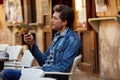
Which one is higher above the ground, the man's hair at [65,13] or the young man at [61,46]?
the man's hair at [65,13]

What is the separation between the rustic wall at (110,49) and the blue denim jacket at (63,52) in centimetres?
409

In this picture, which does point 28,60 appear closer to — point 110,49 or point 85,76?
point 110,49

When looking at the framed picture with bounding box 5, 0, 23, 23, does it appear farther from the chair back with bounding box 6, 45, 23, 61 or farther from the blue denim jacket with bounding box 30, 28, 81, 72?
the blue denim jacket with bounding box 30, 28, 81, 72

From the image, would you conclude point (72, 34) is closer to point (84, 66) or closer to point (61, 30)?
point (61, 30)

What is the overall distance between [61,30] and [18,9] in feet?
37.4

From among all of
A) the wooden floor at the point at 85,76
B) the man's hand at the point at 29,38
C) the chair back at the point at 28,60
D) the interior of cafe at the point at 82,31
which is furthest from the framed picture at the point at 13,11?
the man's hand at the point at 29,38

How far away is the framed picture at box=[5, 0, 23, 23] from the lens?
15857mm

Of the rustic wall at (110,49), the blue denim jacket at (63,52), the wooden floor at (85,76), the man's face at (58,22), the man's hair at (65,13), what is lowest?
the wooden floor at (85,76)

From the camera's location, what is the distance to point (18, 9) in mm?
15938

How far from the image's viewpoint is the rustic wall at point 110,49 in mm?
8656

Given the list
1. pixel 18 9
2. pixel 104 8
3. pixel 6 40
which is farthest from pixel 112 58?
pixel 6 40

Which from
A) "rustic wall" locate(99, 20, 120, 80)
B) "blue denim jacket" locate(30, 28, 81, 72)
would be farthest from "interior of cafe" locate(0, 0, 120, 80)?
"blue denim jacket" locate(30, 28, 81, 72)

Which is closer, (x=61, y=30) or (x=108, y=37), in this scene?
(x=61, y=30)

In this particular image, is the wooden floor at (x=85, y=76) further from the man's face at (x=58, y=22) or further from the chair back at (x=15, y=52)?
the man's face at (x=58, y=22)
